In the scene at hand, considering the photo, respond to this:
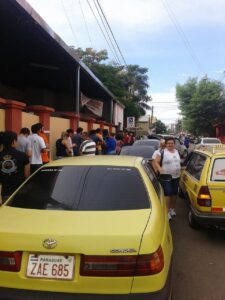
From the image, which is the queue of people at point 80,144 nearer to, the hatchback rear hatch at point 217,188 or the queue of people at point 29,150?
the queue of people at point 29,150

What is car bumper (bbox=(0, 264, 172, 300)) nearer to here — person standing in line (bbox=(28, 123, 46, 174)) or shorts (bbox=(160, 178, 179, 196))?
shorts (bbox=(160, 178, 179, 196))

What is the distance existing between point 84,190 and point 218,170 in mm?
3254

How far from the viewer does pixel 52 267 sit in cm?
295

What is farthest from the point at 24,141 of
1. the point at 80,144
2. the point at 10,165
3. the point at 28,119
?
the point at 80,144

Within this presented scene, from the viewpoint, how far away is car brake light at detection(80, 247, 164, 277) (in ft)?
9.50

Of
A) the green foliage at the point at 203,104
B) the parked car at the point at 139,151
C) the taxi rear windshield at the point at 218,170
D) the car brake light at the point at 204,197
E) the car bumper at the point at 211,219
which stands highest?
the green foliage at the point at 203,104

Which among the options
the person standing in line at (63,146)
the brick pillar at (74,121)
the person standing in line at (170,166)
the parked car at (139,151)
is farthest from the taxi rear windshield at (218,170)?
the brick pillar at (74,121)

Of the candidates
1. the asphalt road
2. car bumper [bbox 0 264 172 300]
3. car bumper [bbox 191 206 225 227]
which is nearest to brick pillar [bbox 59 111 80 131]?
the asphalt road

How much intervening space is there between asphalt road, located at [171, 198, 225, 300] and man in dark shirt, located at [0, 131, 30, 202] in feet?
7.74

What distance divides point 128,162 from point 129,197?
2.52 ft

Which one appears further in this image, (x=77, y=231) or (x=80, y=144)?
(x=80, y=144)

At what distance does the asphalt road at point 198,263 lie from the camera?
174 inches

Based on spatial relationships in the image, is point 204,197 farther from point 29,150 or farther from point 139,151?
point 139,151

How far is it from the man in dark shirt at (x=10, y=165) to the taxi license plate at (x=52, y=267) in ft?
7.84
